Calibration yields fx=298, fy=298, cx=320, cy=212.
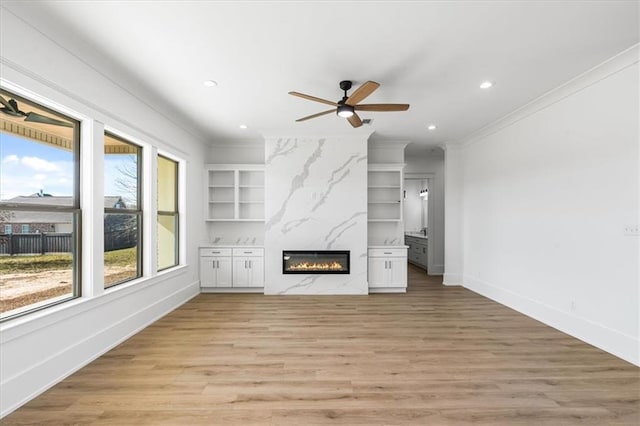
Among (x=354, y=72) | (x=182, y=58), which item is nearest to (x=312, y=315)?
(x=354, y=72)

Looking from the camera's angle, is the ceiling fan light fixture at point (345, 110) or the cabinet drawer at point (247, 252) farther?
the cabinet drawer at point (247, 252)

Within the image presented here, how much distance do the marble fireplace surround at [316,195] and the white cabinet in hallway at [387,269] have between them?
9.6 inches

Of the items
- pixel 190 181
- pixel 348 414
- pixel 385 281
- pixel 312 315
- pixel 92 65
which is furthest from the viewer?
pixel 385 281

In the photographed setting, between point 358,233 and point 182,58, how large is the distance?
3.83m

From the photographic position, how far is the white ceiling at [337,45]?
7.29ft

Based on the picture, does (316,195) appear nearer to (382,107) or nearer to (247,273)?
(247,273)

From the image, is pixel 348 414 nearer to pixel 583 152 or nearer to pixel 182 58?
pixel 182 58

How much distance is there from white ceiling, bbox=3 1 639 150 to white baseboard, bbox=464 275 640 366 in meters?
2.72

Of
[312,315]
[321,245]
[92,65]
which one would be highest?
[92,65]

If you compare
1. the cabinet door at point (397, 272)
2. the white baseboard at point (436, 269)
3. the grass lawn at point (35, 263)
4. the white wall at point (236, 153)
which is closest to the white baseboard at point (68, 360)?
the grass lawn at point (35, 263)

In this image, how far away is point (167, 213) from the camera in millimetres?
4609

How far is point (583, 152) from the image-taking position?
3.37 meters

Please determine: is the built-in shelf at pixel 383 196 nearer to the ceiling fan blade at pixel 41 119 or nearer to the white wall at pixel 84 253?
the white wall at pixel 84 253

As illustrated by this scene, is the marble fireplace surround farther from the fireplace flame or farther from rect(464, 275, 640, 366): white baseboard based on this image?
rect(464, 275, 640, 366): white baseboard
